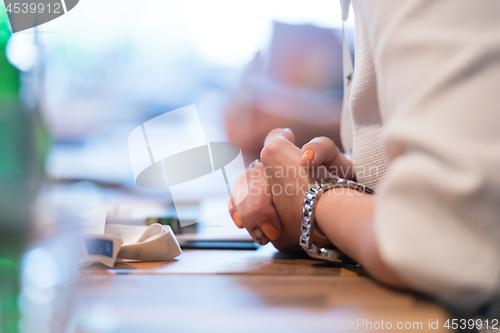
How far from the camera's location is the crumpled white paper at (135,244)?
242mm

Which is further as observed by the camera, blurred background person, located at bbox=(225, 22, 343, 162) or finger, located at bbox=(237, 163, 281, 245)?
blurred background person, located at bbox=(225, 22, 343, 162)

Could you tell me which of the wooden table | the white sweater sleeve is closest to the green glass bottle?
the wooden table

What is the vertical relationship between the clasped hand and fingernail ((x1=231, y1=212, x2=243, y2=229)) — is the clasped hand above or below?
above

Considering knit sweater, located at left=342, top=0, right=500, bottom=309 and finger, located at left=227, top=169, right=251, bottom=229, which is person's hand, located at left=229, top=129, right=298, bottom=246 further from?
knit sweater, located at left=342, top=0, right=500, bottom=309

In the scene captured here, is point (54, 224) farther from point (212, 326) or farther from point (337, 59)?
point (337, 59)

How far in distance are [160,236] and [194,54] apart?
247 mm

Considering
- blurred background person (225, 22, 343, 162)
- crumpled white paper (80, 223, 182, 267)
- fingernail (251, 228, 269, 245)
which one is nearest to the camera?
crumpled white paper (80, 223, 182, 267)

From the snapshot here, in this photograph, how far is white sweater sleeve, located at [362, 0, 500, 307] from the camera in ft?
0.45

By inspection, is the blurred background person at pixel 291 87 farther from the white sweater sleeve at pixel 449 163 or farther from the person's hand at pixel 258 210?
the white sweater sleeve at pixel 449 163

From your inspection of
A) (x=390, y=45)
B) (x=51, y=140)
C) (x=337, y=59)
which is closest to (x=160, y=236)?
(x=51, y=140)

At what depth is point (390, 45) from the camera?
0.17 metres

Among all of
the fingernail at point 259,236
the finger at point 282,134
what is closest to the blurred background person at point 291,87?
the finger at point 282,134

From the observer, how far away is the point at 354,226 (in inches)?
8.4

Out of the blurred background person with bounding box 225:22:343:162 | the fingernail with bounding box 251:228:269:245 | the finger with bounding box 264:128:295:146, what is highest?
the blurred background person with bounding box 225:22:343:162
